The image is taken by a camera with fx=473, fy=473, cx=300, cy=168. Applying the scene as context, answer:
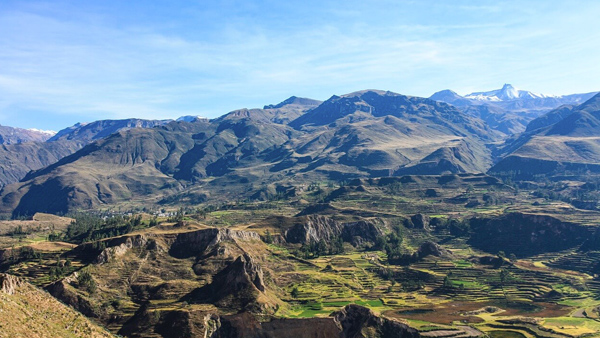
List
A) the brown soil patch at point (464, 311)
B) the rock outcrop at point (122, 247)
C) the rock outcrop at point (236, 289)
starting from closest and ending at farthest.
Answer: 1. the rock outcrop at point (236, 289)
2. the brown soil patch at point (464, 311)
3. the rock outcrop at point (122, 247)

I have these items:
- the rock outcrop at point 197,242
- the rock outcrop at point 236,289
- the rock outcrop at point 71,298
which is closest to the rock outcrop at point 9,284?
the rock outcrop at point 71,298

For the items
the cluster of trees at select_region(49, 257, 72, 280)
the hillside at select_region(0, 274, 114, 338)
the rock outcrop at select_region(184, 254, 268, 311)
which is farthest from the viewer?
the cluster of trees at select_region(49, 257, 72, 280)

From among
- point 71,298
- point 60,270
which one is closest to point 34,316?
point 71,298

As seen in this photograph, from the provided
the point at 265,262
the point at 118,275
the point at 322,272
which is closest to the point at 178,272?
the point at 118,275

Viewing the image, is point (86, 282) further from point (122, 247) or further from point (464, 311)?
point (464, 311)

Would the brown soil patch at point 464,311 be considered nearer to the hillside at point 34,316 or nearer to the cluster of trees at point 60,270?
the hillside at point 34,316

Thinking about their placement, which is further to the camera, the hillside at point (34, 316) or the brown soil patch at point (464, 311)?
the brown soil patch at point (464, 311)

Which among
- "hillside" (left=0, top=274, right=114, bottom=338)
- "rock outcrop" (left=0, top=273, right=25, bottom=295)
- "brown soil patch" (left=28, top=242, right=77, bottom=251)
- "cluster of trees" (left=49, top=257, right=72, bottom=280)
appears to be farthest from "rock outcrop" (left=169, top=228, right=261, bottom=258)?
"rock outcrop" (left=0, top=273, right=25, bottom=295)

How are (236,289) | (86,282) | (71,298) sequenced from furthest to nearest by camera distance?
(86,282) < (236,289) < (71,298)

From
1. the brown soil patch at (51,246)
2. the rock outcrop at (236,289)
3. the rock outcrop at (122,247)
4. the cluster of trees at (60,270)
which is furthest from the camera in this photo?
the brown soil patch at (51,246)

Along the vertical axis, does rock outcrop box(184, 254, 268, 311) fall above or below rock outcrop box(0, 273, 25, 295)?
below

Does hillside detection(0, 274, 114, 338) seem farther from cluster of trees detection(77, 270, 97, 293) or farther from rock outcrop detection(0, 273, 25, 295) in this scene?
cluster of trees detection(77, 270, 97, 293)

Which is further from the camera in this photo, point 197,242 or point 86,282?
point 197,242

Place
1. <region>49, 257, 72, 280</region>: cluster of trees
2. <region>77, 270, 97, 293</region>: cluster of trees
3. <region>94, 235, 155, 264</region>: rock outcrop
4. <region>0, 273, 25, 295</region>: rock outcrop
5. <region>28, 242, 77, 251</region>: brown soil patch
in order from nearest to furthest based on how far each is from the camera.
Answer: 1. <region>0, 273, 25, 295</region>: rock outcrop
2. <region>77, 270, 97, 293</region>: cluster of trees
3. <region>49, 257, 72, 280</region>: cluster of trees
4. <region>94, 235, 155, 264</region>: rock outcrop
5. <region>28, 242, 77, 251</region>: brown soil patch
